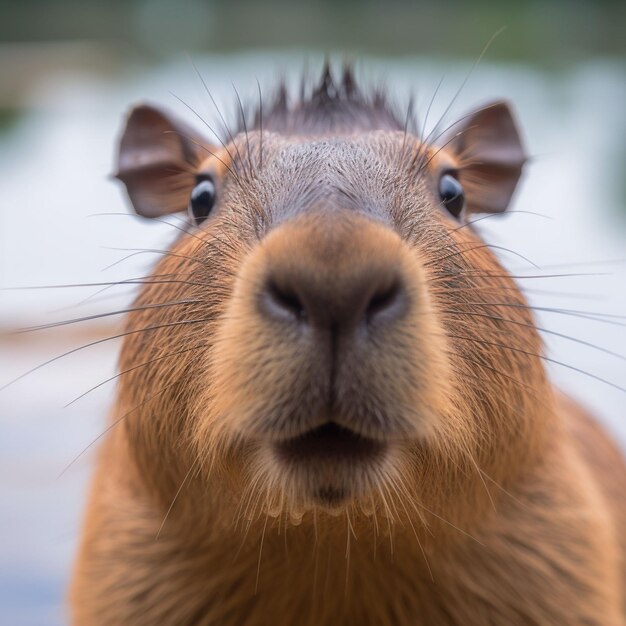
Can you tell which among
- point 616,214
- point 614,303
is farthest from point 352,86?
point 616,214

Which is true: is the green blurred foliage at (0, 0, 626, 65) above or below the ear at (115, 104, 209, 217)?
above

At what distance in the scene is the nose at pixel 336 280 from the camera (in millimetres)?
2436

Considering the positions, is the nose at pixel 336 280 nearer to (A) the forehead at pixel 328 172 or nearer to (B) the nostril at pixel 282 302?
(B) the nostril at pixel 282 302

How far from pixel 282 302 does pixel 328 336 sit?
16 cm

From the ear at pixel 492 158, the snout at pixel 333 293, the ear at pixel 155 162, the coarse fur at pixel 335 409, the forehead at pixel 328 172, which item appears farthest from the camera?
the ear at pixel 492 158

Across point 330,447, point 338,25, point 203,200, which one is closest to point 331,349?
point 330,447

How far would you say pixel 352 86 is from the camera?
4199 millimetres

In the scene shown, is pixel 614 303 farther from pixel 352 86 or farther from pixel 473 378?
pixel 473 378

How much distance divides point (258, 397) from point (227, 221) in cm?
87

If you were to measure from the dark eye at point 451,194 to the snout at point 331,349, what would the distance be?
1049 millimetres

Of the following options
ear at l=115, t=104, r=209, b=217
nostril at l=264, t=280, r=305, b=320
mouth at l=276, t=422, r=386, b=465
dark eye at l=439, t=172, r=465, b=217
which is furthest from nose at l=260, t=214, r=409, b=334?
ear at l=115, t=104, r=209, b=217

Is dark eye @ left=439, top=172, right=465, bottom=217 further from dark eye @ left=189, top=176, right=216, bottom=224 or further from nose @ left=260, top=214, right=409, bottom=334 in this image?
nose @ left=260, top=214, right=409, bottom=334

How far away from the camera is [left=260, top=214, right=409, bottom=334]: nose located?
244 centimetres

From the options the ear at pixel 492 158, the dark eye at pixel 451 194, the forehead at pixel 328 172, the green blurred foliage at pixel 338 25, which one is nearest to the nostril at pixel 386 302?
the forehead at pixel 328 172
